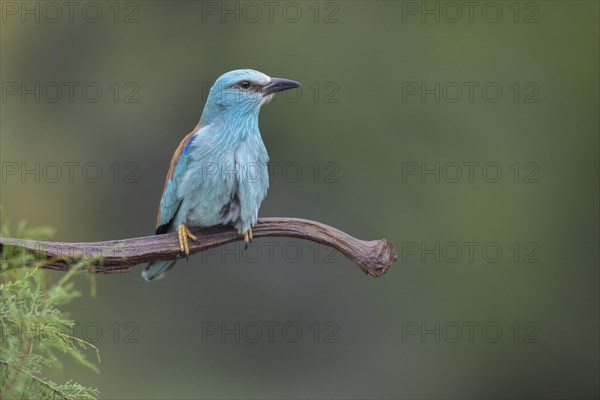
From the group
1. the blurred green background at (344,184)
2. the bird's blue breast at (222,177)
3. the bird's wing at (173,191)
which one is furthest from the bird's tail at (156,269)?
the blurred green background at (344,184)

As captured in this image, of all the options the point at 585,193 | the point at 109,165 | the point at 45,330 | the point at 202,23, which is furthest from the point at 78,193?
the point at 45,330

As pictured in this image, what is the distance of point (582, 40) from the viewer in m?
13.6

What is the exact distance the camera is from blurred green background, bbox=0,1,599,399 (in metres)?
11.8

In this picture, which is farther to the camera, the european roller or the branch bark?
the european roller

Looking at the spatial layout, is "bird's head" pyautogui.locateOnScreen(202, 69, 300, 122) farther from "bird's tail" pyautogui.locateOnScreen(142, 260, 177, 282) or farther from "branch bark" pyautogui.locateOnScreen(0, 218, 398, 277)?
"bird's tail" pyautogui.locateOnScreen(142, 260, 177, 282)

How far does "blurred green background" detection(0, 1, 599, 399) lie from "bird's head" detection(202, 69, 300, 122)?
5.44 m

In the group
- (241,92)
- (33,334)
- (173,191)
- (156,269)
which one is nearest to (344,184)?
(156,269)

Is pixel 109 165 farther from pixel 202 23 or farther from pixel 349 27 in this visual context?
pixel 349 27

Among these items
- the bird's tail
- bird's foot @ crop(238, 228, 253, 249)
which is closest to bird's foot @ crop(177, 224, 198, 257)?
bird's foot @ crop(238, 228, 253, 249)

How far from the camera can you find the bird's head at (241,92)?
566 cm

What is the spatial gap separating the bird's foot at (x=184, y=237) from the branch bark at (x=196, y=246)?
3 cm

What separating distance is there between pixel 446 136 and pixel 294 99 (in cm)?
196

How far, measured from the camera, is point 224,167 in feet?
17.8

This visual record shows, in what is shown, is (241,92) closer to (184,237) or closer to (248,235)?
(248,235)
